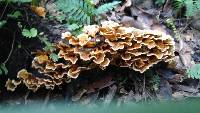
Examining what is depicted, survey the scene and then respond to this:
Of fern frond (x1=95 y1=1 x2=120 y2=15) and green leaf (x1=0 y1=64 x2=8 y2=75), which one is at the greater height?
fern frond (x1=95 y1=1 x2=120 y2=15)

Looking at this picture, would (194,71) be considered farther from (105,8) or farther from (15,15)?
(15,15)

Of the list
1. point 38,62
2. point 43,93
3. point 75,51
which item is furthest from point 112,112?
point 43,93

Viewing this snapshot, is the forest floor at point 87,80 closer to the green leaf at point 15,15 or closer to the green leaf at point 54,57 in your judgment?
the green leaf at point 15,15

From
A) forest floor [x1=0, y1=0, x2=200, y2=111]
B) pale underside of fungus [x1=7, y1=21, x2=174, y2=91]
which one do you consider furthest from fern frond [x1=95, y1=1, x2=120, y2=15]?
forest floor [x1=0, y1=0, x2=200, y2=111]

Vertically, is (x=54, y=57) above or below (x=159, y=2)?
A: below

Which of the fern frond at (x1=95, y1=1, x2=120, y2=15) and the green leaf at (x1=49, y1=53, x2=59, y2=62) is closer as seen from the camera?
the green leaf at (x1=49, y1=53, x2=59, y2=62)

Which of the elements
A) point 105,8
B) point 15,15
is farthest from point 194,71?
point 15,15

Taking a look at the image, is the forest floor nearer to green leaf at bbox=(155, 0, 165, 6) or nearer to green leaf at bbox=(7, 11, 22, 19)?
green leaf at bbox=(7, 11, 22, 19)
